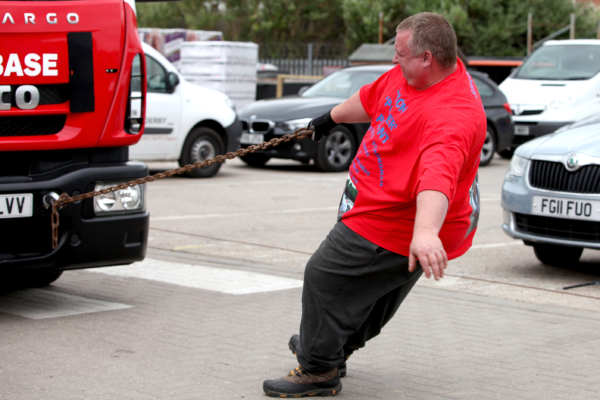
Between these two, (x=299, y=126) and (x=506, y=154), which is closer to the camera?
(x=299, y=126)

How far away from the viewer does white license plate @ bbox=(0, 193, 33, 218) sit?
15.5 feet

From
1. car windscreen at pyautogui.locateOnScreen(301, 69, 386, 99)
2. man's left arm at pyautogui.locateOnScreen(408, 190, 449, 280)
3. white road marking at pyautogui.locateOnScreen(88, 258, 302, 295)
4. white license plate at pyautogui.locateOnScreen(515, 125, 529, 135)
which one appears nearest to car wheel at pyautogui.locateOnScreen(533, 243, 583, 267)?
white road marking at pyautogui.locateOnScreen(88, 258, 302, 295)

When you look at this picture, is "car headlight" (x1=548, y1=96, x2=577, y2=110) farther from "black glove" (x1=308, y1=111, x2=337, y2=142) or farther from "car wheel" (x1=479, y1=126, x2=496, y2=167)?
"black glove" (x1=308, y1=111, x2=337, y2=142)

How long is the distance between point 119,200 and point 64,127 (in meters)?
0.54

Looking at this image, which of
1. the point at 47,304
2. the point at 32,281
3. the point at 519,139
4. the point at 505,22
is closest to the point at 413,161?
the point at 47,304

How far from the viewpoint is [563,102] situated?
611 inches

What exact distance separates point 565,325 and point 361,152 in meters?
2.27

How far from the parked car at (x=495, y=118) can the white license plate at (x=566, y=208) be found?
930 cm

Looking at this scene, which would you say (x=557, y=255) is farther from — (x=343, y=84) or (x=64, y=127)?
(x=343, y=84)

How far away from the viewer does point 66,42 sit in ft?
15.8

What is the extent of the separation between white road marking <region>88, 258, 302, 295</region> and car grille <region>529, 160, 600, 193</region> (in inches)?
74.4

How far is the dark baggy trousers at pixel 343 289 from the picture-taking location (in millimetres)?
3523

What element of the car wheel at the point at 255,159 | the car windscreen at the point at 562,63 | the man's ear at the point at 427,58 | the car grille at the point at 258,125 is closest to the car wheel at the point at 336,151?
the car grille at the point at 258,125

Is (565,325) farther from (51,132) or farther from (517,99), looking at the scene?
(517,99)
